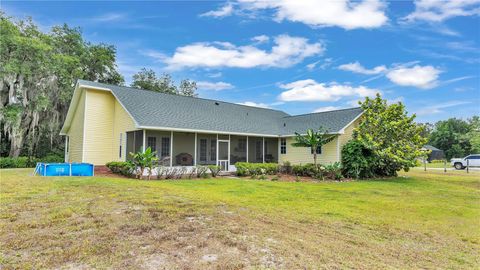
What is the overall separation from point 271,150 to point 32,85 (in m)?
18.0

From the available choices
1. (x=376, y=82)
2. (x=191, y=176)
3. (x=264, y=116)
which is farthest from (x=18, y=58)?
(x=376, y=82)

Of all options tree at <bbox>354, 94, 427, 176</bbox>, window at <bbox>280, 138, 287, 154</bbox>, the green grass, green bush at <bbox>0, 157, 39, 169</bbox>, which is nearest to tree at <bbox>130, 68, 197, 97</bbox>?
green bush at <bbox>0, 157, 39, 169</bbox>

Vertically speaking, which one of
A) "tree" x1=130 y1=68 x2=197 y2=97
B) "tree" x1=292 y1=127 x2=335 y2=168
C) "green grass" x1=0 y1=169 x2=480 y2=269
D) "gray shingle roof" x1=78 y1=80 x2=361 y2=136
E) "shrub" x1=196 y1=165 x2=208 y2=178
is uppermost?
"tree" x1=130 y1=68 x2=197 y2=97

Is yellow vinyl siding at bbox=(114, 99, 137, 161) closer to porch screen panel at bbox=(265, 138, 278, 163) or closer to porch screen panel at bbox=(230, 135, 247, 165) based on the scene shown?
porch screen panel at bbox=(230, 135, 247, 165)

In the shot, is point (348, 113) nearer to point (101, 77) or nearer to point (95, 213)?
point (95, 213)

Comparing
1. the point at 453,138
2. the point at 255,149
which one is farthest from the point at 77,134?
the point at 453,138

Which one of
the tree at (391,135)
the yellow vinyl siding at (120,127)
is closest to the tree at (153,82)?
the yellow vinyl siding at (120,127)

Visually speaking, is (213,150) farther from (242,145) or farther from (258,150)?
(258,150)

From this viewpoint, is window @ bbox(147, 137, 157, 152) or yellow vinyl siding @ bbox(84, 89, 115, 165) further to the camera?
yellow vinyl siding @ bbox(84, 89, 115, 165)

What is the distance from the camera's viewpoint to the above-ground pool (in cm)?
1311

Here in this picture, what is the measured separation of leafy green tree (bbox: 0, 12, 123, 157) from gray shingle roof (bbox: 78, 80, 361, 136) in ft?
22.0

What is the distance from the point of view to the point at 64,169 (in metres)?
13.3

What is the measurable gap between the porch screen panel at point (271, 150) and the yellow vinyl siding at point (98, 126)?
33.7 feet

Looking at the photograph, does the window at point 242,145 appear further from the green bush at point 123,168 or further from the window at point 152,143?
the green bush at point 123,168
